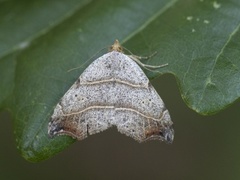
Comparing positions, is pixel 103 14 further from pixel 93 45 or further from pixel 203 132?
pixel 203 132

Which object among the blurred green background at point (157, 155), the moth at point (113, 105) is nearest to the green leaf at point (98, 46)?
the moth at point (113, 105)

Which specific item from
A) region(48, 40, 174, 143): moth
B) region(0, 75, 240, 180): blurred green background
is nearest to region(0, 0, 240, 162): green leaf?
region(48, 40, 174, 143): moth

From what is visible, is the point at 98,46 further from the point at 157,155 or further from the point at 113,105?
the point at 157,155

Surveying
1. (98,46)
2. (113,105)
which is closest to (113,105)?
(113,105)

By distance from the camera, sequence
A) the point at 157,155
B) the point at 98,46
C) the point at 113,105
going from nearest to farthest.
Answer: the point at 113,105, the point at 98,46, the point at 157,155

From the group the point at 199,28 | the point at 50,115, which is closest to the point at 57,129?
the point at 50,115

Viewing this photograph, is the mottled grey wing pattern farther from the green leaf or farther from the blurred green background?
the blurred green background
